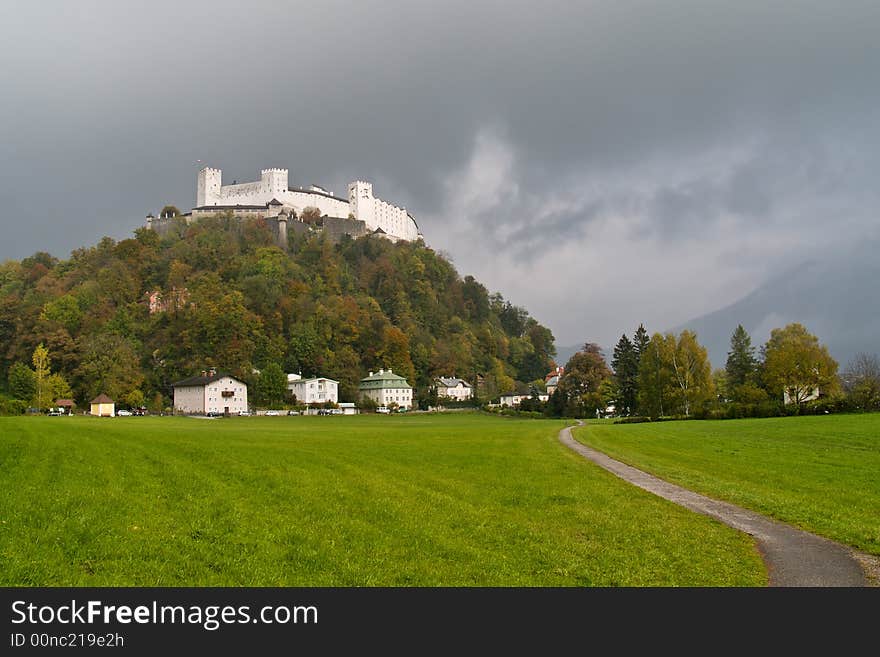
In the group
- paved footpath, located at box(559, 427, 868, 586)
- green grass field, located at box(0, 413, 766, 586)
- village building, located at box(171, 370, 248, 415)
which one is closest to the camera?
green grass field, located at box(0, 413, 766, 586)

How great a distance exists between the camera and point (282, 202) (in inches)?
5994

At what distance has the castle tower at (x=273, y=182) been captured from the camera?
152 metres

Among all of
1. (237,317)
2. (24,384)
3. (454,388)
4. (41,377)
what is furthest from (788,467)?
(454,388)

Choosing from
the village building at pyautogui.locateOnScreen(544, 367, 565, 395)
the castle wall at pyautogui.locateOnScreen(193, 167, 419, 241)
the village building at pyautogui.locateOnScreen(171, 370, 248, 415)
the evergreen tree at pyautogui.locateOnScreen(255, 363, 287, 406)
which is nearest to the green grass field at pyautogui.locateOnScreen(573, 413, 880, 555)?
the village building at pyautogui.locateOnScreen(171, 370, 248, 415)

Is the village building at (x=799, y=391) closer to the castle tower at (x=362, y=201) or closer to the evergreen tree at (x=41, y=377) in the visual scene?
the evergreen tree at (x=41, y=377)

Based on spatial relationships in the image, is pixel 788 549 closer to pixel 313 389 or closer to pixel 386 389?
pixel 313 389

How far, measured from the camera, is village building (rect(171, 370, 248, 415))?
99.4 metres

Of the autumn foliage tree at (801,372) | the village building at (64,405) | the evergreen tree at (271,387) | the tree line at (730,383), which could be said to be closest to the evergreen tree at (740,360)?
the tree line at (730,383)

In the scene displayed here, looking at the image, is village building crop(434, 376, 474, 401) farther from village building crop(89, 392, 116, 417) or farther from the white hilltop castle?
→ village building crop(89, 392, 116, 417)

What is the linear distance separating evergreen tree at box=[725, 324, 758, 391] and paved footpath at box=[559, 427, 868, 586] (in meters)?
74.1

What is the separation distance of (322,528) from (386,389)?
111643mm
